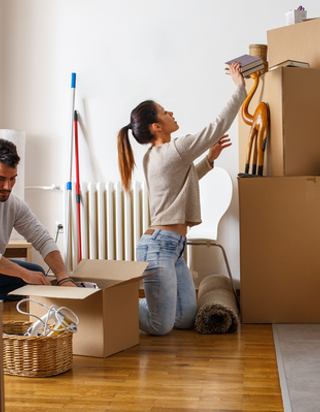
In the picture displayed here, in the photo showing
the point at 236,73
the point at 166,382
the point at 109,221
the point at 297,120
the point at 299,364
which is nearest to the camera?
the point at 166,382

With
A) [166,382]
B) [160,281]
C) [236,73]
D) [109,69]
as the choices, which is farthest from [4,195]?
[109,69]

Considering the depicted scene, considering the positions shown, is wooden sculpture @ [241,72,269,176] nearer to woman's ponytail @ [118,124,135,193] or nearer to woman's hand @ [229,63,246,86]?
woman's hand @ [229,63,246,86]

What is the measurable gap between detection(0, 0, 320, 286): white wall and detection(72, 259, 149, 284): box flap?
1.01 m

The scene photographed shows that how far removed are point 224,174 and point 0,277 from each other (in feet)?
4.58

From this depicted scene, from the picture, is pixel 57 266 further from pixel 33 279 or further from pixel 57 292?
pixel 57 292

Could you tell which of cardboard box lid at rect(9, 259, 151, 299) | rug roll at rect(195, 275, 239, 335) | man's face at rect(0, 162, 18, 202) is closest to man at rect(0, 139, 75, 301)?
man's face at rect(0, 162, 18, 202)

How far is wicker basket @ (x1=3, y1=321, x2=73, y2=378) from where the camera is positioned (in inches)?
55.5

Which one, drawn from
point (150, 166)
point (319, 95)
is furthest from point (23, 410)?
point (319, 95)

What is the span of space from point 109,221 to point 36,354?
1.45 metres

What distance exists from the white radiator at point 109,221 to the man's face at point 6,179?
39.6 inches

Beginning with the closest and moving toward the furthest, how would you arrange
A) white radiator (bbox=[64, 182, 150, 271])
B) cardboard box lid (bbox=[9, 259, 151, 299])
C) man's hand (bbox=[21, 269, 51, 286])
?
cardboard box lid (bbox=[9, 259, 151, 299]) → man's hand (bbox=[21, 269, 51, 286]) → white radiator (bbox=[64, 182, 150, 271])

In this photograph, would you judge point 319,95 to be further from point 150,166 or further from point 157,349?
point 157,349

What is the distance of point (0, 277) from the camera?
6.34 ft

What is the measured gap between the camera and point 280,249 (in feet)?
6.73
